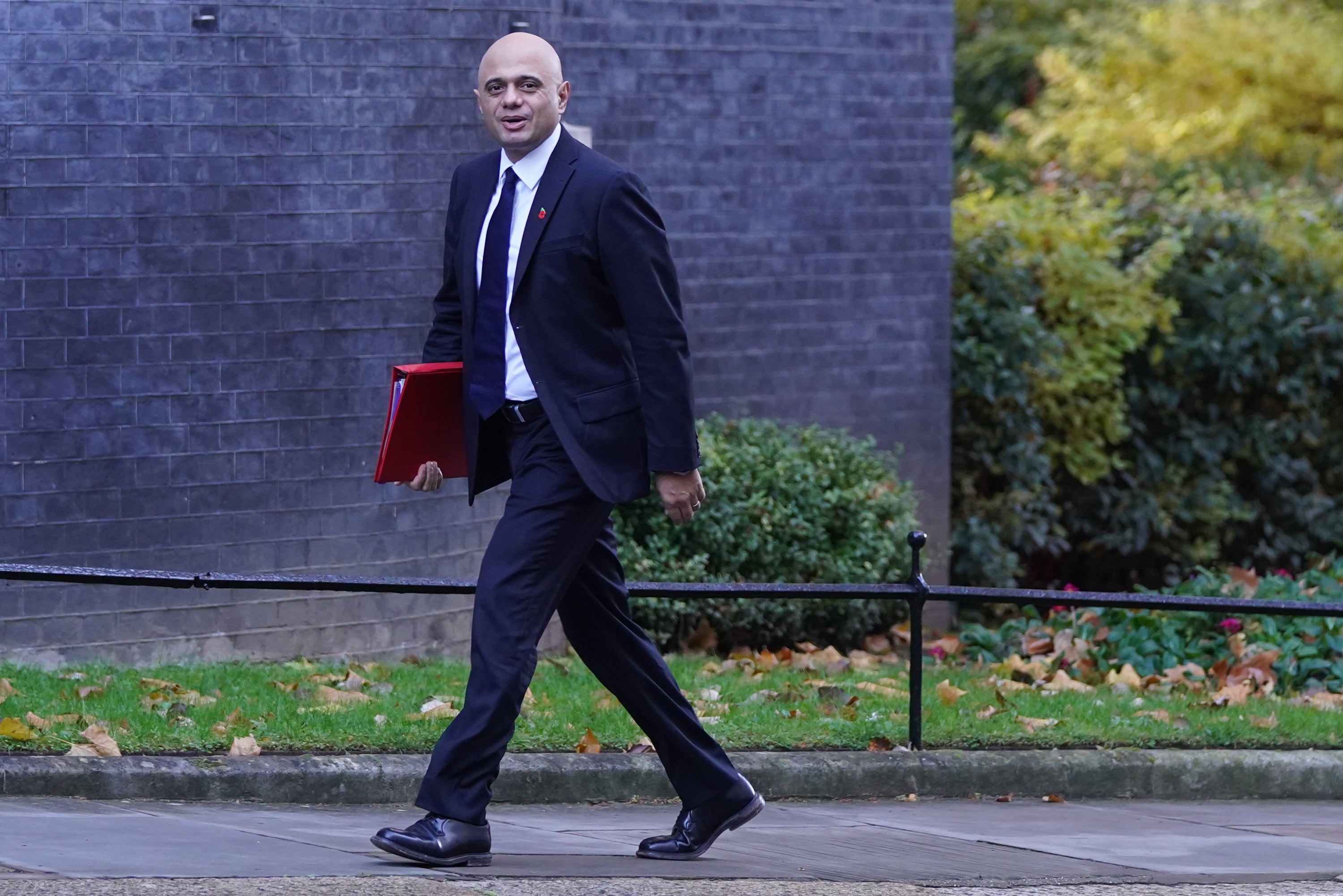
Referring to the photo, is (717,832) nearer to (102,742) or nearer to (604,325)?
(604,325)

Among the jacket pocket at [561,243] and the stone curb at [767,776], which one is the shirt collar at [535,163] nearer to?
the jacket pocket at [561,243]

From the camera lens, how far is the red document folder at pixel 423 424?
5156 mm

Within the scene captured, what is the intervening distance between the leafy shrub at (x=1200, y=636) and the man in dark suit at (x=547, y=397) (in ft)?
12.5

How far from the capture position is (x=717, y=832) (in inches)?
206

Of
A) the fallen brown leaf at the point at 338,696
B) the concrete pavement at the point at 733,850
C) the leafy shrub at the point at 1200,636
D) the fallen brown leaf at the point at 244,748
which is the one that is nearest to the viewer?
the concrete pavement at the point at 733,850

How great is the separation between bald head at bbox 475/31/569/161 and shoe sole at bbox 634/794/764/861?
5.73ft

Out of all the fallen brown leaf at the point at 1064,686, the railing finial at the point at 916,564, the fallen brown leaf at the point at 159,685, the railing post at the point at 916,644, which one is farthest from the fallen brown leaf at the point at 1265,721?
the fallen brown leaf at the point at 159,685

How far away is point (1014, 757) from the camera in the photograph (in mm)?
6633

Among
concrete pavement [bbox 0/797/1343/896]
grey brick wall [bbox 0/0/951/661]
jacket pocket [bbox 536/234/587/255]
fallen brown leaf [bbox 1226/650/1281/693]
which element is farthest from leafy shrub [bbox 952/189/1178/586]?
jacket pocket [bbox 536/234/587/255]

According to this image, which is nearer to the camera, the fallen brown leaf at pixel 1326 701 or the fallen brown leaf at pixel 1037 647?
the fallen brown leaf at pixel 1326 701

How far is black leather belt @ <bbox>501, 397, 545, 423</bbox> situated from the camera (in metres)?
4.99

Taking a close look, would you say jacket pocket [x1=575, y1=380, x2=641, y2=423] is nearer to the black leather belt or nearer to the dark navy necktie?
the black leather belt

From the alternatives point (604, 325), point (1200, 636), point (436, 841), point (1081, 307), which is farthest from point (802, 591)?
point (1081, 307)

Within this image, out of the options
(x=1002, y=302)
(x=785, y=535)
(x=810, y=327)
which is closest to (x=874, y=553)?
(x=785, y=535)
